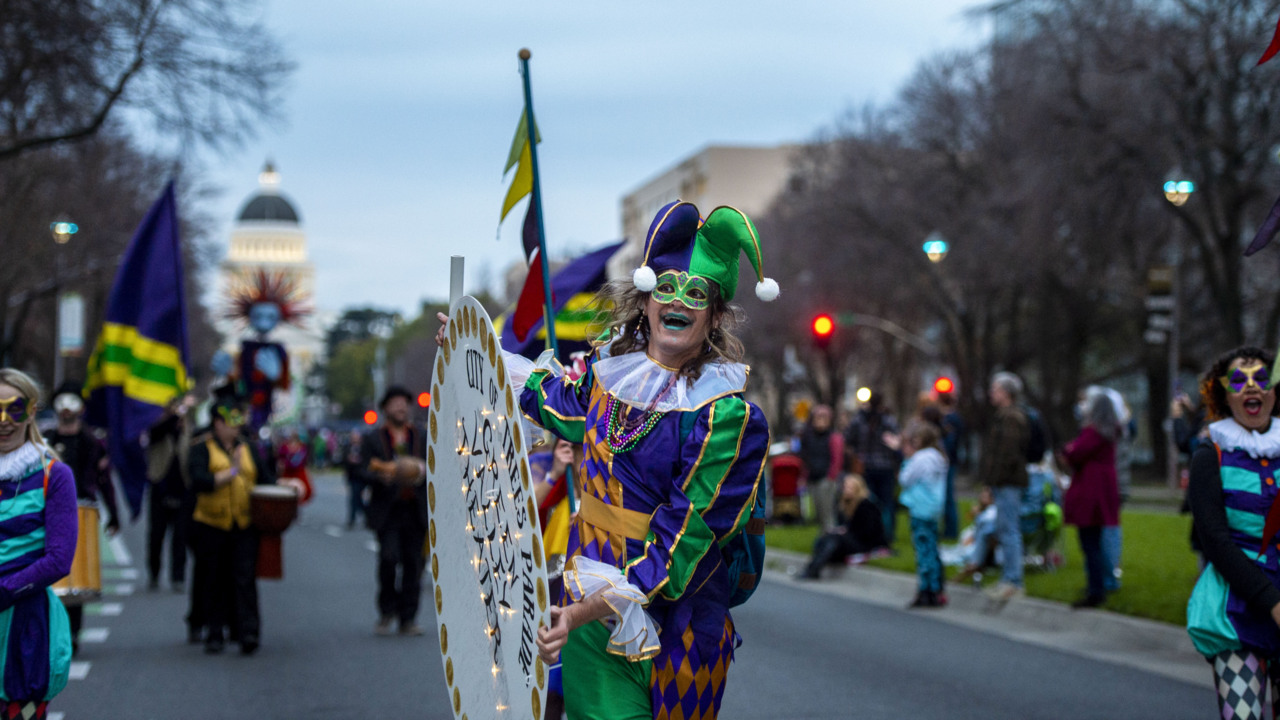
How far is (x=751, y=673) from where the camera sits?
30.1 feet

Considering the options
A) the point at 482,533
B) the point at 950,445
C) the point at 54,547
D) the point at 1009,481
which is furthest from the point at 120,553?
the point at 482,533

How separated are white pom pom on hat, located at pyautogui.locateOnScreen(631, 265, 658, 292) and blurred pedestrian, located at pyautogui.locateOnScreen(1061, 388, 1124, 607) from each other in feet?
26.3

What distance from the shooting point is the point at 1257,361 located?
207 inches

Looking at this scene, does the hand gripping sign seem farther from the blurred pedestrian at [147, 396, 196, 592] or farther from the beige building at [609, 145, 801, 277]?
the beige building at [609, 145, 801, 277]

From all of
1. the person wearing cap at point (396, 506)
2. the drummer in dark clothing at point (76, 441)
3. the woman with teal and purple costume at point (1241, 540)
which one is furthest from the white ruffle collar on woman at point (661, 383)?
the drummer in dark clothing at point (76, 441)

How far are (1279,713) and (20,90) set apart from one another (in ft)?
51.0

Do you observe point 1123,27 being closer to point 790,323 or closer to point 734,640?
point 734,640

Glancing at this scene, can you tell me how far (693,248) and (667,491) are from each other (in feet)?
2.28

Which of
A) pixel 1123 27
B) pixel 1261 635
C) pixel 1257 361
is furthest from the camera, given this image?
pixel 1123 27

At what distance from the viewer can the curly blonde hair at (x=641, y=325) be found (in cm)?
408

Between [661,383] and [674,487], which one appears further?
[661,383]

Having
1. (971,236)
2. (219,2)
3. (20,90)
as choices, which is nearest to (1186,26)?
(971,236)

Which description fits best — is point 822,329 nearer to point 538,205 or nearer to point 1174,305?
point 1174,305

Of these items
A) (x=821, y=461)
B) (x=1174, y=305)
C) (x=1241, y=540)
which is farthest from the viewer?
(x=1174, y=305)
